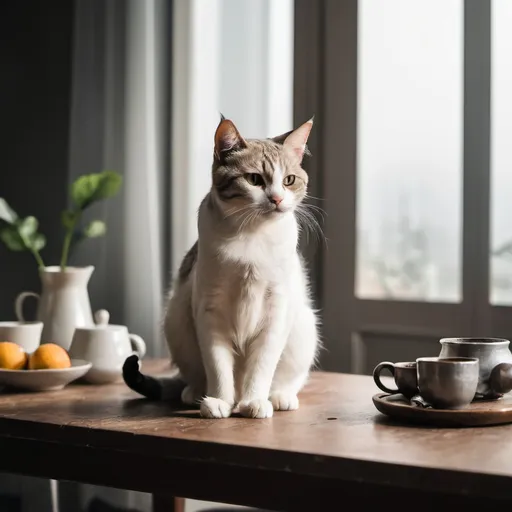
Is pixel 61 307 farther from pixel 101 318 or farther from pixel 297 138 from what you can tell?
pixel 297 138

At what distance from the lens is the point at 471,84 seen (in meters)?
2.43

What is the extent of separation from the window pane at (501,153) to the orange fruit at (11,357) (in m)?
1.51

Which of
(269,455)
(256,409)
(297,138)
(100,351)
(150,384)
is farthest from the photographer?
(100,351)

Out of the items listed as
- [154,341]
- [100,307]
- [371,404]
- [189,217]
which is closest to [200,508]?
[154,341]

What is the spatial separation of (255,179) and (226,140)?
3.3 inches

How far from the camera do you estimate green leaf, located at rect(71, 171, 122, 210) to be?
2.00 m

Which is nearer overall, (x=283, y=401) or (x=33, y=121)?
(x=283, y=401)

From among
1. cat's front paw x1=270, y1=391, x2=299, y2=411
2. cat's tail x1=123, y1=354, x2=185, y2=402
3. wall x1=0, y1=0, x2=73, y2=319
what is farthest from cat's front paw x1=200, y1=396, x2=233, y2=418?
wall x1=0, y1=0, x2=73, y2=319

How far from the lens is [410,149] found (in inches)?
102

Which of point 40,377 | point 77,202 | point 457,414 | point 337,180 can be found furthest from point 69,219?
point 457,414

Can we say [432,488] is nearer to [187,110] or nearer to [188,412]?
[188,412]

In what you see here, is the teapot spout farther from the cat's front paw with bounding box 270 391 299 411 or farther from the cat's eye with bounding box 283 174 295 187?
the cat's eye with bounding box 283 174 295 187

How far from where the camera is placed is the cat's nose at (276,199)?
126 cm

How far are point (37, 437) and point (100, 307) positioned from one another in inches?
54.2
